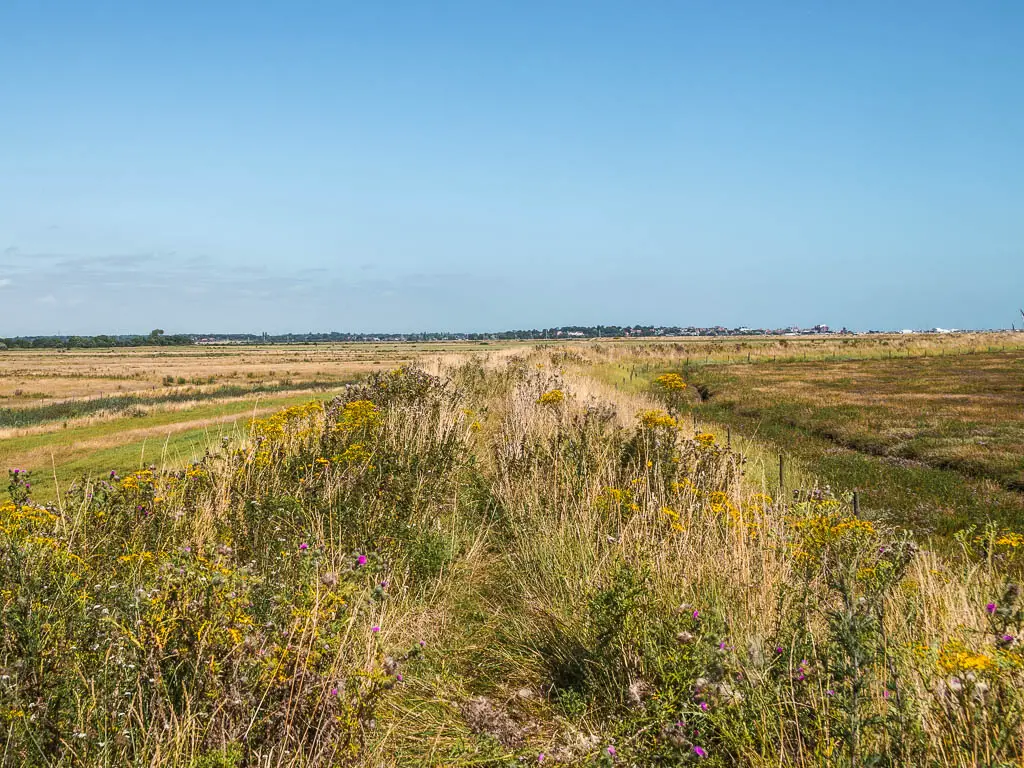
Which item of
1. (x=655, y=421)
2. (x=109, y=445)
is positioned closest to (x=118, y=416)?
(x=109, y=445)

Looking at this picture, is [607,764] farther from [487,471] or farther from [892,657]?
[487,471]

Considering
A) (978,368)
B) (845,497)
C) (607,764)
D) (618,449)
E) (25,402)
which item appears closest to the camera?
(607,764)

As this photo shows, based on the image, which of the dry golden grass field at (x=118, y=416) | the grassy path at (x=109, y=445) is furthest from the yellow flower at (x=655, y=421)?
the grassy path at (x=109, y=445)

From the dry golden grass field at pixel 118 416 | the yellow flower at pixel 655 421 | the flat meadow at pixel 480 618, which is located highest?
the yellow flower at pixel 655 421

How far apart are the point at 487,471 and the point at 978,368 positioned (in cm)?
4371

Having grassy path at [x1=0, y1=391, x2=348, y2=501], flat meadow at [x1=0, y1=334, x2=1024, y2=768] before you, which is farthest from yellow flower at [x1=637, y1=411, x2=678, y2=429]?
grassy path at [x1=0, y1=391, x2=348, y2=501]

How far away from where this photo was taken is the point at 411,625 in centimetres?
443

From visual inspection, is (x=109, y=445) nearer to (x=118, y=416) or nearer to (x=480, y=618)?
(x=118, y=416)

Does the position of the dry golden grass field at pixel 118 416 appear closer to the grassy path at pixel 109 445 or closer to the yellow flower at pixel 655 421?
the grassy path at pixel 109 445

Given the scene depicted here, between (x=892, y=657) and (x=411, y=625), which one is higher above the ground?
(x=892, y=657)

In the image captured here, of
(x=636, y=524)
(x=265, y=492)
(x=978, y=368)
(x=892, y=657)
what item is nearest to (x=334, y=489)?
(x=265, y=492)

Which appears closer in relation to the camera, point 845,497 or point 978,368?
point 845,497

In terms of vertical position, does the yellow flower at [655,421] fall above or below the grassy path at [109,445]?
above

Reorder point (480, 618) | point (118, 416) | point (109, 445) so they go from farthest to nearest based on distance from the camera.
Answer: point (118, 416), point (109, 445), point (480, 618)
